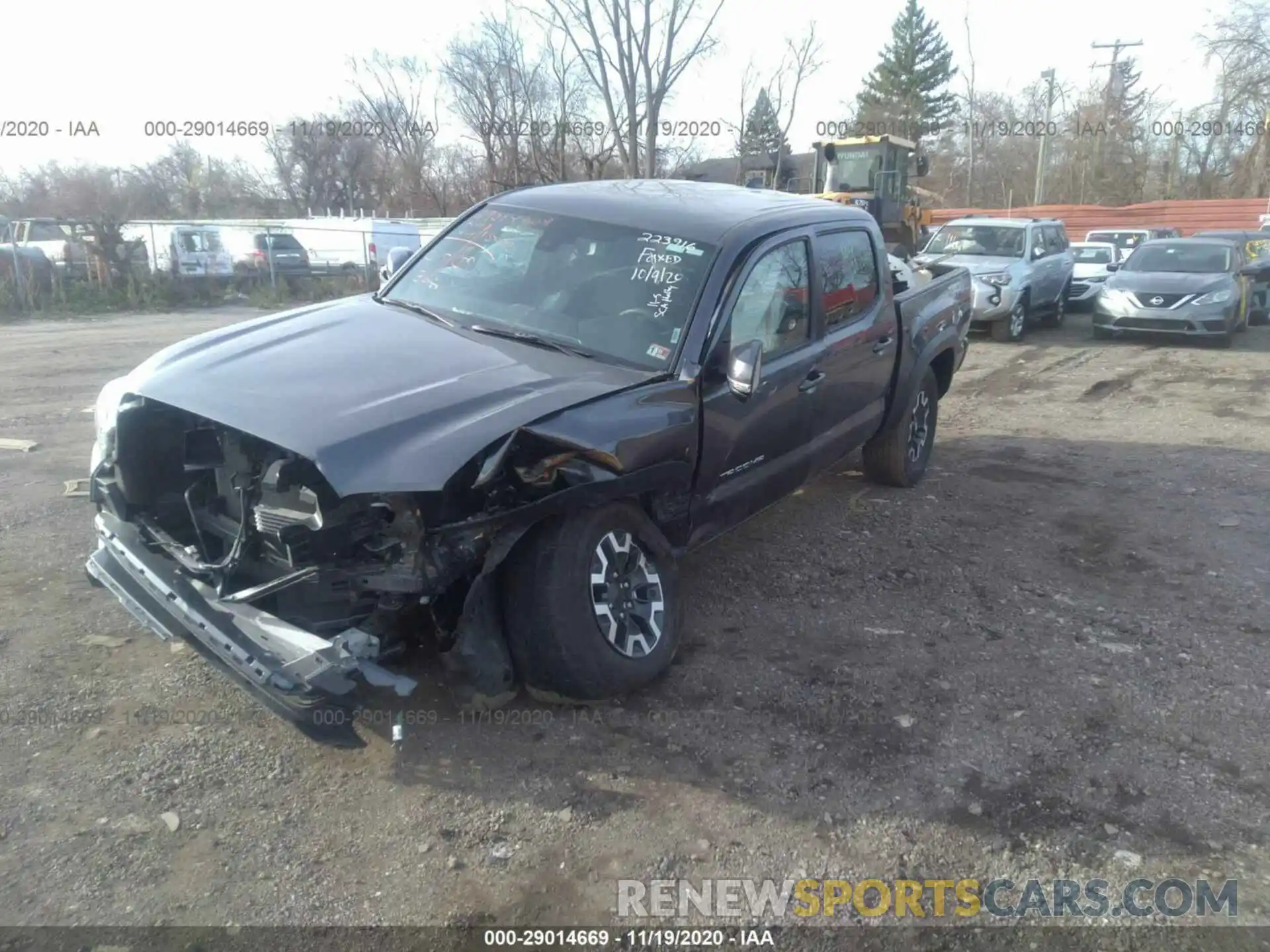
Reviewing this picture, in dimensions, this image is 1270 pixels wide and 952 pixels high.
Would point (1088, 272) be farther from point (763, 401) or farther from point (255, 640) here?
point (255, 640)

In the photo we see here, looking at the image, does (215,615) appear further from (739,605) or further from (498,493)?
(739,605)

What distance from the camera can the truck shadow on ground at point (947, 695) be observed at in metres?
3.36

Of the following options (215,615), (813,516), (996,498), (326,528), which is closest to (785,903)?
(326,528)

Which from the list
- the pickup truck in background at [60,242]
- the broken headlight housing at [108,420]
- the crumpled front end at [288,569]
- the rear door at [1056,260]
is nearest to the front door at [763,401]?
the crumpled front end at [288,569]

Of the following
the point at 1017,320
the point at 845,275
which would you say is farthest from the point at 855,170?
the point at 845,275

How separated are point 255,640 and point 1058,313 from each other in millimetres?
15177

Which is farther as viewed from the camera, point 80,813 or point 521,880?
point 80,813

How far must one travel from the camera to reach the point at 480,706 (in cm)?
366

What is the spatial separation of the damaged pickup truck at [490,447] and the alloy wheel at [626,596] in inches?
0.5

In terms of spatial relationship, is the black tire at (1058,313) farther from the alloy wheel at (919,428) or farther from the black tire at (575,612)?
the black tire at (575,612)

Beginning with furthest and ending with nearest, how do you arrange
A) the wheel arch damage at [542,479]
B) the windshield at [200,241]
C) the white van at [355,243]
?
the white van at [355,243] → the windshield at [200,241] → the wheel arch damage at [542,479]

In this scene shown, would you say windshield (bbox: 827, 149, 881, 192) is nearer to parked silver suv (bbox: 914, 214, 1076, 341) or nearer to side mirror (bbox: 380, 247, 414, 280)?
parked silver suv (bbox: 914, 214, 1076, 341)

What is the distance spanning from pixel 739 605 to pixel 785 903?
2086 millimetres

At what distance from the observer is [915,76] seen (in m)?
56.9
